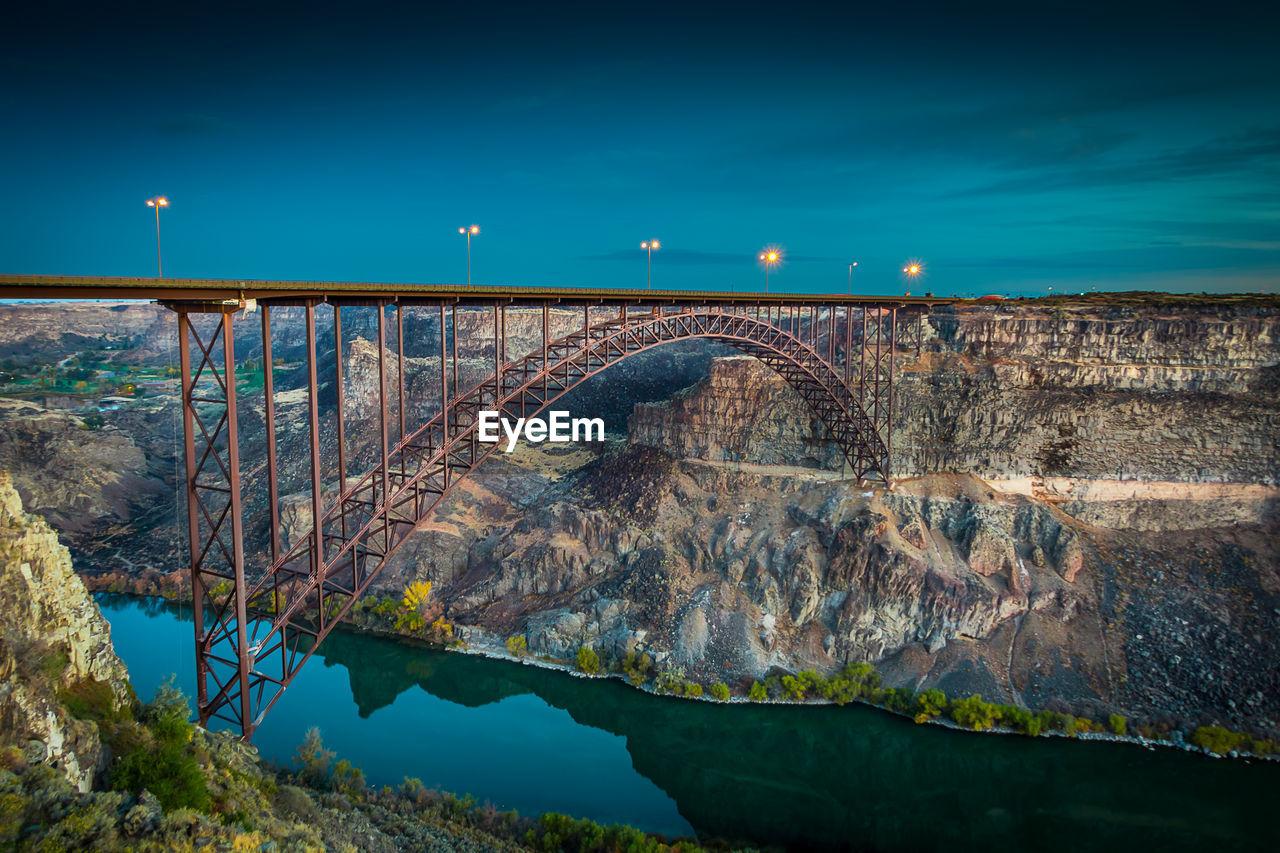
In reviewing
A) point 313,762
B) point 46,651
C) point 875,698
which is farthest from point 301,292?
point 875,698

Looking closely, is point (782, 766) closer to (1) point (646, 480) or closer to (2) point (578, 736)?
(2) point (578, 736)

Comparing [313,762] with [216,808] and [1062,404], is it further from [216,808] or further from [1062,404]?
[1062,404]

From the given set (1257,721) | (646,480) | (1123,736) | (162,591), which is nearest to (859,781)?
(1123,736)

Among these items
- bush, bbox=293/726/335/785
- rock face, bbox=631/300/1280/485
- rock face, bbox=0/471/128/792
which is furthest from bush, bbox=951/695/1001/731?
rock face, bbox=0/471/128/792

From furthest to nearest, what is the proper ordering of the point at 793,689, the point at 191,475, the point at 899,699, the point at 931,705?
the point at 793,689, the point at 899,699, the point at 931,705, the point at 191,475

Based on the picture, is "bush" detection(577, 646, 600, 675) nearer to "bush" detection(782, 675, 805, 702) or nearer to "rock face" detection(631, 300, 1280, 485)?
"bush" detection(782, 675, 805, 702)

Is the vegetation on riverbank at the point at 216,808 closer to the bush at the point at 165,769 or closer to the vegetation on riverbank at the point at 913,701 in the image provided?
the bush at the point at 165,769
